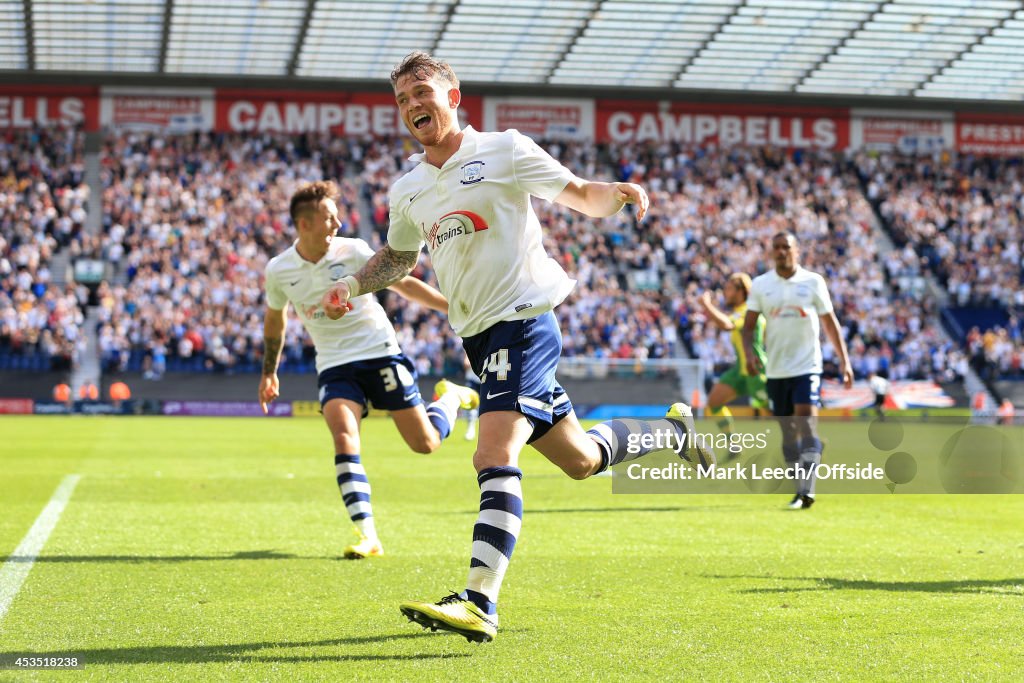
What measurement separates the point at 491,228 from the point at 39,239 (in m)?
33.9

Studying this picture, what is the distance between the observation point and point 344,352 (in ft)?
25.3

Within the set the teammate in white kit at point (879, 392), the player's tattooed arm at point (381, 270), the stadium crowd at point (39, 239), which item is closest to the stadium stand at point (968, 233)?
the teammate in white kit at point (879, 392)

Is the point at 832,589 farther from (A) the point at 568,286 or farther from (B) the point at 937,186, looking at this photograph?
(B) the point at 937,186

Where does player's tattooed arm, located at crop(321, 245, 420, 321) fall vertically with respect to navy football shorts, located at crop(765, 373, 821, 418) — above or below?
above

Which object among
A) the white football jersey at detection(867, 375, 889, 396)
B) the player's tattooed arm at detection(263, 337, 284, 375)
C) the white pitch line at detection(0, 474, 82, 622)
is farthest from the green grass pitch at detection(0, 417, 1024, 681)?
the white football jersey at detection(867, 375, 889, 396)

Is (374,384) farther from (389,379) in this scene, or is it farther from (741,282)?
(741,282)

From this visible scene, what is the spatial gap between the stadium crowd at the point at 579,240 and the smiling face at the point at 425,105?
26.8m

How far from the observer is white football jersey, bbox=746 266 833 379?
10.5m

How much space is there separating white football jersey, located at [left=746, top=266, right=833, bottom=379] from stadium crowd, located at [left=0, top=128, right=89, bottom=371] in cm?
2492

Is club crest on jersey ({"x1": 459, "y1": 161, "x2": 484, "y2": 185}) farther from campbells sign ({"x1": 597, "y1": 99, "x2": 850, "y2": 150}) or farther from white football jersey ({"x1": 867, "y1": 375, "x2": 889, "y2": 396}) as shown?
campbells sign ({"x1": 597, "y1": 99, "x2": 850, "y2": 150})

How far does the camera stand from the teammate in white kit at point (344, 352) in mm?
7516

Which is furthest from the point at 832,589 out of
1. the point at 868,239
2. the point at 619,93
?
the point at 619,93

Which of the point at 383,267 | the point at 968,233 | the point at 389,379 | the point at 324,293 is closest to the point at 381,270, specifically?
the point at 383,267

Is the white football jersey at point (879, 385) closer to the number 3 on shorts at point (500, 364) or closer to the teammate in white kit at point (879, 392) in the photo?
the teammate in white kit at point (879, 392)
